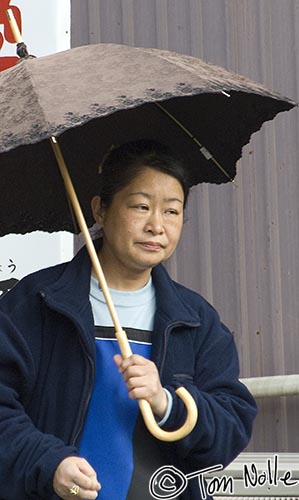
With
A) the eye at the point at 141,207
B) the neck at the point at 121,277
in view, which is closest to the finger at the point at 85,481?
the neck at the point at 121,277

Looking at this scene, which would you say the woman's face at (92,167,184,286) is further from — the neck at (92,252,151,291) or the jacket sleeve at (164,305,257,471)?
the jacket sleeve at (164,305,257,471)

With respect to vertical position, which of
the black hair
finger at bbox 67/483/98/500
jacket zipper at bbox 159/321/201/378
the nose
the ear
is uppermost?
the black hair

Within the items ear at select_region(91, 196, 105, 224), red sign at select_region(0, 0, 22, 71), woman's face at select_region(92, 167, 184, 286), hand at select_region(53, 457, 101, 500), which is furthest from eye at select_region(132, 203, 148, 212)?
red sign at select_region(0, 0, 22, 71)

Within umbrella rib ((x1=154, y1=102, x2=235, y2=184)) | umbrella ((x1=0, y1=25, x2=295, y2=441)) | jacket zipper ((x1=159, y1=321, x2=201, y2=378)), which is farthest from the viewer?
umbrella rib ((x1=154, y1=102, x2=235, y2=184))

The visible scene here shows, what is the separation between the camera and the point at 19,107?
292 cm

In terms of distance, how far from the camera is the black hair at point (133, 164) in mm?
3068

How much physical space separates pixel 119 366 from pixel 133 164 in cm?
54

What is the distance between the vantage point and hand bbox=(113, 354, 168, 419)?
2.78 metres

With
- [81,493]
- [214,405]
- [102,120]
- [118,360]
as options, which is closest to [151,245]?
[118,360]

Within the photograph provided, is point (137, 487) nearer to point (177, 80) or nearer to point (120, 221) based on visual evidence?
point (120, 221)

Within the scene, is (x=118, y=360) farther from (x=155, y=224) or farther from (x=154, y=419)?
(x=155, y=224)

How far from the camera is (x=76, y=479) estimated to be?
274 cm

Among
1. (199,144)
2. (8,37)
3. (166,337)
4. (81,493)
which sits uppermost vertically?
(8,37)

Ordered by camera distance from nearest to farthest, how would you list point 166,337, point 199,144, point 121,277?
point 166,337, point 121,277, point 199,144
